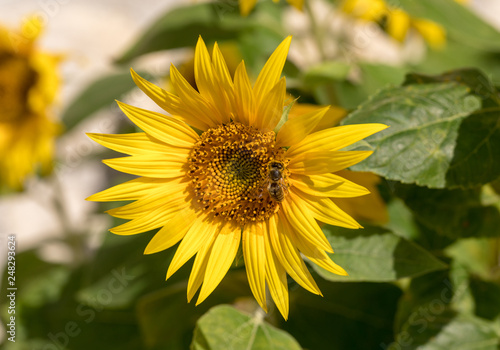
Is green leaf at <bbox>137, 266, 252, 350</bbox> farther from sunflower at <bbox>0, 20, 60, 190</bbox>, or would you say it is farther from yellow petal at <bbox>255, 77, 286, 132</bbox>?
sunflower at <bbox>0, 20, 60, 190</bbox>

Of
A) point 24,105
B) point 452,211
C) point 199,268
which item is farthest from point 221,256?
point 24,105

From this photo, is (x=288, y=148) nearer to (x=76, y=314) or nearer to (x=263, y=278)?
(x=263, y=278)

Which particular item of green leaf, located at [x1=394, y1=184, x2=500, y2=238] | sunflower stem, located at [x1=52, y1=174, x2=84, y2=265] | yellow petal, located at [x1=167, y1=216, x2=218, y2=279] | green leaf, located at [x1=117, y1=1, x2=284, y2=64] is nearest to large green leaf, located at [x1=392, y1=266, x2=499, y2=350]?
green leaf, located at [x1=394, y1=184, x2=500, y2=238]

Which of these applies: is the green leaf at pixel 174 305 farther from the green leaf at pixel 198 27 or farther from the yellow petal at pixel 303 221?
the green leaf at pixel 198 27

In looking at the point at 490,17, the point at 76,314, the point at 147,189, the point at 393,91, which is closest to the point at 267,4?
the point at 393,91

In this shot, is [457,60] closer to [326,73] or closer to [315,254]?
[326,73]

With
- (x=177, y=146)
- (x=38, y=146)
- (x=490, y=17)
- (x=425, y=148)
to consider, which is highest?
(x=490, y=17)
